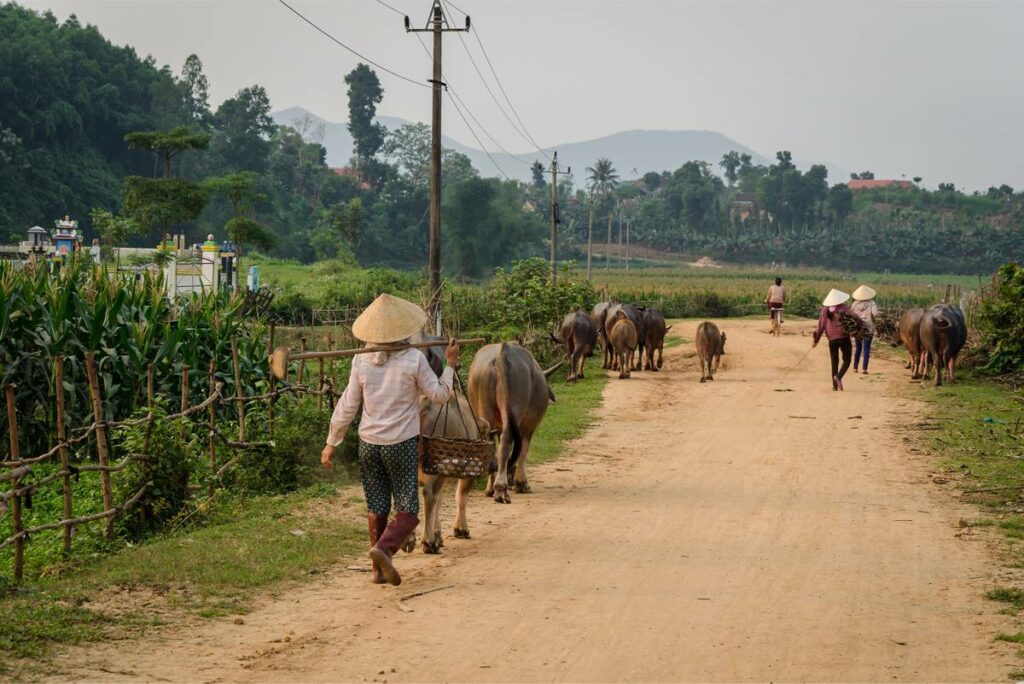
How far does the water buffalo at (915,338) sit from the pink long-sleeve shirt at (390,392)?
53.2 feet

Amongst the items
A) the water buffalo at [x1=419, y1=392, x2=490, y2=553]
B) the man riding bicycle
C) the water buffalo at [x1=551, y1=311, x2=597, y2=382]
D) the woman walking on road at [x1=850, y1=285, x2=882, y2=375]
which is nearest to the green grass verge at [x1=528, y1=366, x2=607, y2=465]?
the water buffalo at [x1=551, y1=311, x2=597, y2=382]

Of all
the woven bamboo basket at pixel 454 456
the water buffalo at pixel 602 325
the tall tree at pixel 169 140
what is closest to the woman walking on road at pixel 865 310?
the water buffalo at pixel 602 325

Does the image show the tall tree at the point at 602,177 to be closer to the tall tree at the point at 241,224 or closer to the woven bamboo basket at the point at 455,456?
the tall tree at the point at 241,224

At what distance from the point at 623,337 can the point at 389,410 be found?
1516 cm

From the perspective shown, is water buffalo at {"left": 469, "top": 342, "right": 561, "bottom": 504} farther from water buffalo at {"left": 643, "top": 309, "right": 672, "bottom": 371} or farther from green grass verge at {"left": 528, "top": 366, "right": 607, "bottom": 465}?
water buffalo at {"left": 643, "top": 309, "right": 672, "bottom": 371}

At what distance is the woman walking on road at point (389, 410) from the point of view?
27.0 ft

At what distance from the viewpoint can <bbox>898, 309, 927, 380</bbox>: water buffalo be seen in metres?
22.7

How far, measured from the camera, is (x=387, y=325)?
823 centimetres

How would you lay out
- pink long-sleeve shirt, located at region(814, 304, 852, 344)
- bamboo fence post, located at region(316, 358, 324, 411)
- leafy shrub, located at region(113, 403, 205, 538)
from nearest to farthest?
leafy shrub, located at region(113, 403, 205, 538)
bamboo fence post, located at region(316, 358, 324, 411)
pink long-sleeve shirt, located at region(814, 304, 852, 344)

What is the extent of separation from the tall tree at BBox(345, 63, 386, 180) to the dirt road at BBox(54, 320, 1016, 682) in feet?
322

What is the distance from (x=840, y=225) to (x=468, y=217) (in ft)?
148

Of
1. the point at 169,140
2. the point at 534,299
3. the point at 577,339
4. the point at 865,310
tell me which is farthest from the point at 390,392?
the point at 169,140

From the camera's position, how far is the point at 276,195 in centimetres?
9169

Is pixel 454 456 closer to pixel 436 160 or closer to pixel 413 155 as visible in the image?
pixel 436 160
